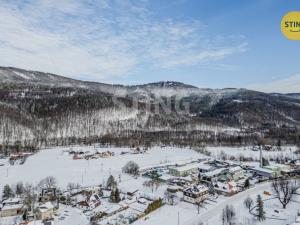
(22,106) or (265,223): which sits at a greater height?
(22,106)

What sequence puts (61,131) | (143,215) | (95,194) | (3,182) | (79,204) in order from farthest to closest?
(61,131) < (3,182) < (95,194) < (79,204) < (143,215)

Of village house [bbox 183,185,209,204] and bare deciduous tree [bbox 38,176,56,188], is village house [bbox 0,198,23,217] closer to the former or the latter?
bare deciduous tree [bbox 38,176,56,188]

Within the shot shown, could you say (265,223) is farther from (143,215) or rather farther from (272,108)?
(272,108)

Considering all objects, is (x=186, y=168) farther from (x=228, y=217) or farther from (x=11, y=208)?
(x=11, y=208)

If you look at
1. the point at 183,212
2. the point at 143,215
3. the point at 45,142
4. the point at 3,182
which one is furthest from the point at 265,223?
the point at 45,142

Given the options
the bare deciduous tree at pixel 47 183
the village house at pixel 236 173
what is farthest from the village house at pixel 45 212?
the village house at pixel 236 173
